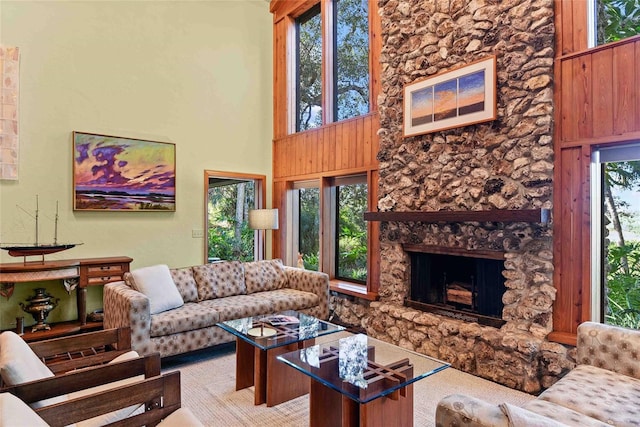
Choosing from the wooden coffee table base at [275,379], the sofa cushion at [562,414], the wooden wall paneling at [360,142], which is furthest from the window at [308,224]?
the sofa cushion at [562,414]

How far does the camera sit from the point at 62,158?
4.70m

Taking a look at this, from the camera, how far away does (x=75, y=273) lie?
14.0 feet

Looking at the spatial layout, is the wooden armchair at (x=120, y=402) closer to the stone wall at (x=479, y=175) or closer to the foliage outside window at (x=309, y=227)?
the stone wall at (x=479, y=175)

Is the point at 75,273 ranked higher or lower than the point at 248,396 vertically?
higher

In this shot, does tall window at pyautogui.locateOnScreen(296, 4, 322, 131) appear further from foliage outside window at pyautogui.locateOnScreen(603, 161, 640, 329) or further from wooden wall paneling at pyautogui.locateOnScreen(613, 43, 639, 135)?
foliage outside window at pyautogui.locateOnScreen(603, 161, 640, 329)

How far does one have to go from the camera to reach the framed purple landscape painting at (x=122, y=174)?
480 cm

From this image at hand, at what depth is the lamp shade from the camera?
571 centimetres

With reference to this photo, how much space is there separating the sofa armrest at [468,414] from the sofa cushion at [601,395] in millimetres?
776

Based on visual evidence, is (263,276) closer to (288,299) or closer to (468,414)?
(288,299)

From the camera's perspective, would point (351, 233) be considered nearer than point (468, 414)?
No

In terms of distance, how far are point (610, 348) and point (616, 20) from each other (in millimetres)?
2547

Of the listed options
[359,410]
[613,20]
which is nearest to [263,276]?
[359,410]

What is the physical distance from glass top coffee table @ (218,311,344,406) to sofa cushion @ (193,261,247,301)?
47.5 inches

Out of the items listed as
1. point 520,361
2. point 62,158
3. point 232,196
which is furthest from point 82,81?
point 520,361
